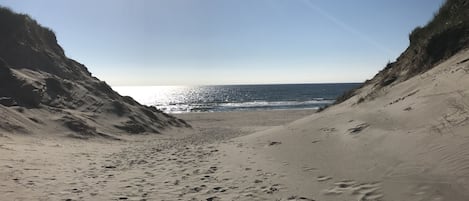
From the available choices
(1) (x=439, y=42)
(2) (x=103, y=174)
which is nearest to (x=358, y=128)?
(1) (x=439, y=42)

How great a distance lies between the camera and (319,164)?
8172mm

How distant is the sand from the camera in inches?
240

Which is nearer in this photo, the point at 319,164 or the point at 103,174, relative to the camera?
the point at 319,164

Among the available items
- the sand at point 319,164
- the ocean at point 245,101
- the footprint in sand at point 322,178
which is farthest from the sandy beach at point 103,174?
the ocean at point 245,101

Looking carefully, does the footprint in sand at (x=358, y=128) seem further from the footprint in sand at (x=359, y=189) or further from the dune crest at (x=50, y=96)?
the dune crest at (x=50, y=96)

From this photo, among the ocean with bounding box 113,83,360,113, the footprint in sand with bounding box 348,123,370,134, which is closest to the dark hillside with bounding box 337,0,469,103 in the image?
the footprint in sand with bounding box 348,123,370,134

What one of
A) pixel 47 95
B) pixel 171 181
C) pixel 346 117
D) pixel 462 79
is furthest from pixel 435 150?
pixel 47 95

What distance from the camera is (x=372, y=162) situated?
23.6ft

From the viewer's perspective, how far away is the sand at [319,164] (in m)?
6.09

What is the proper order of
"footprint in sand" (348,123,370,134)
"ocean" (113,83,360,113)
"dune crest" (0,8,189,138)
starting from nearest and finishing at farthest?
"footprint in sand" (348,123,370,134), "dune crest" (0,8,189,138), "ocean" (113,83,360,113)

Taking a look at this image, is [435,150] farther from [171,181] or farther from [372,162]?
[171,181]

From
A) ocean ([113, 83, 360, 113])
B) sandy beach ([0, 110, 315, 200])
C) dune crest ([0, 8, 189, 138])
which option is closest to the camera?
sandy beach ([0, 110, 315, 200])

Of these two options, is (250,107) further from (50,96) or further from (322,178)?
(322,178)

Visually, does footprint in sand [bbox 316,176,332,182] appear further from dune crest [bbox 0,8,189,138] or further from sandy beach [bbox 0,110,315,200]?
dune crest [bbox 0,8,189,138]
